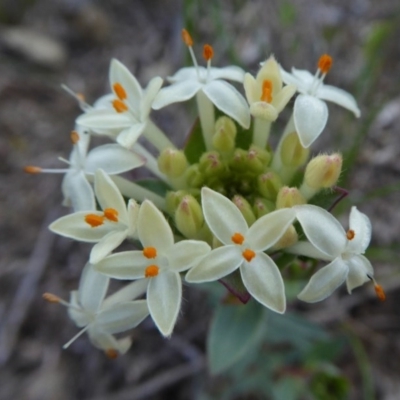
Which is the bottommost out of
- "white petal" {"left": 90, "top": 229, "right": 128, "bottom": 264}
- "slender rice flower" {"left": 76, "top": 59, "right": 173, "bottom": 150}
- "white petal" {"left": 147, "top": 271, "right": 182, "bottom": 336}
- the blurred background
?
the blurred background

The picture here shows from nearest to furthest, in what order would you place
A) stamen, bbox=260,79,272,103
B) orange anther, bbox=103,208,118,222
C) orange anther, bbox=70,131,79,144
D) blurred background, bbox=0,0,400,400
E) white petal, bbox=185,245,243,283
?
white petal, bbox=185,245,243,283
orange anther, bbox=103,208,118,222
stamen, bbox=260,79,272,103
orange anther, bbox=70,131,79,144
blurred background, bbox=0,0,400,400

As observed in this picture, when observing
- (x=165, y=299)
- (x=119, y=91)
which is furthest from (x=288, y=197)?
(x=119, y=91)

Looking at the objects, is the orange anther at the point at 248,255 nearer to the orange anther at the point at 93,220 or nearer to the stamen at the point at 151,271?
the stamen at the point at 151,271

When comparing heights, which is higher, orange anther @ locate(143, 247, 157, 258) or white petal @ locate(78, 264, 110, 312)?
orange anther @ locate(143, 247, 157, 258)

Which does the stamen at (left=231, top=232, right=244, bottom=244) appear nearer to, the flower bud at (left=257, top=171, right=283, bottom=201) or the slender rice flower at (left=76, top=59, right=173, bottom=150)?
the flower bud at (left=257, top=171, right=283, bottom=201)

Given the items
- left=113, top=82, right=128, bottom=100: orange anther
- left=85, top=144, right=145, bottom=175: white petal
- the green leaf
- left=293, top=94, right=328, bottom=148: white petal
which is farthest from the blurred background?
left=85, top=144, right=145, bottom=175: white petal

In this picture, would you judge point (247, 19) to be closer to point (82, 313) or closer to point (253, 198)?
point (253, 198)
